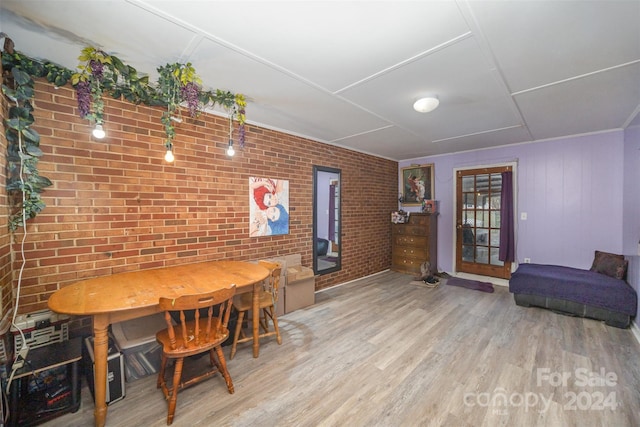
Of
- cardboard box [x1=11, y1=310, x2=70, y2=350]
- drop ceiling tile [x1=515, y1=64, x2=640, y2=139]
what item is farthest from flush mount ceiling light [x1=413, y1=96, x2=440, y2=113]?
cardboard box [x1=11, y1=310, x2=70, y2=350]

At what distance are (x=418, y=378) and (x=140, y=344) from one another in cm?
A: 220

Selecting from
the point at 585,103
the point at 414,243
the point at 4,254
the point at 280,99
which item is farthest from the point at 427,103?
the point at 4,254

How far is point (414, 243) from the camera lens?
16.5 ft

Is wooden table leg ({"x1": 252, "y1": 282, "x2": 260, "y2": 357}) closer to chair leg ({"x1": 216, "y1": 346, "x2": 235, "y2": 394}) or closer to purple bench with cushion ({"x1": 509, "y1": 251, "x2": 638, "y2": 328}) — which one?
chair leg ({"x1": 216, "y1": 346, "x2": 235, "y2": 394})

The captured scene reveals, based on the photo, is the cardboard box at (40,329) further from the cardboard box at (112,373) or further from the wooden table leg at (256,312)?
the wooden table leg at (256,312)

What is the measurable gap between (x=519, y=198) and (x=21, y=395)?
20.2 ft

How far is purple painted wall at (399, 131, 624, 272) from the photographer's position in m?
3.49

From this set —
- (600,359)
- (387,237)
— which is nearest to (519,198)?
(387,237)

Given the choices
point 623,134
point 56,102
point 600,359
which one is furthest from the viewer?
point 623,134

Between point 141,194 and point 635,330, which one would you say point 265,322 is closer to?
point 141,194

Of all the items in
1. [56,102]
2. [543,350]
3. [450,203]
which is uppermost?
[56,102]

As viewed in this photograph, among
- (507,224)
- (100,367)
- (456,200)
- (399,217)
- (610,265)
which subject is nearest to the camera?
(100,367)

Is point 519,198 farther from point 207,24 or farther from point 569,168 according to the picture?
point 207,24

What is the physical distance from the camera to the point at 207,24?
1.52 meters
